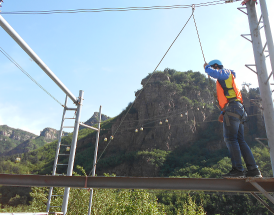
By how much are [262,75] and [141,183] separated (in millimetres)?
4015

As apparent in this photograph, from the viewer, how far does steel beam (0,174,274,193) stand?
371cm

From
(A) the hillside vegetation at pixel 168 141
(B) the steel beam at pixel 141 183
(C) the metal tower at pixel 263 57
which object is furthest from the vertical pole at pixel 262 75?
(A) the hillside vegetation at pixel 168 141

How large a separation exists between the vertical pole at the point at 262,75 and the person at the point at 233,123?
1.37 metres

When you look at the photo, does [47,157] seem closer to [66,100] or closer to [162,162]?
[162,162]

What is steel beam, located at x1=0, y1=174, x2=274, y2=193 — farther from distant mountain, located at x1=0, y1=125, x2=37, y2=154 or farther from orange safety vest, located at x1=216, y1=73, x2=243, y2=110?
distant mountain, located at x1=0, y1=125, x2=37, y2=154

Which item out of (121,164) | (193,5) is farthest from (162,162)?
(193,5)

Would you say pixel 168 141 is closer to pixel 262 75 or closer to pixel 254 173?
pixel 262 75

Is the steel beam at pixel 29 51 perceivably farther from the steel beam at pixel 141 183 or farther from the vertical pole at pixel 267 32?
the vertical pole at pixel 267 32

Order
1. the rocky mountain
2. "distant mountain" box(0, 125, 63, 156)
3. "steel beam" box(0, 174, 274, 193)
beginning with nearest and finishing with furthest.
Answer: "steel beam" box(0, 174, 274, 193)
the rocky mountain
"distant mountain" box(0, 125, 63, 156)

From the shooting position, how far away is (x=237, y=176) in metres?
3.84

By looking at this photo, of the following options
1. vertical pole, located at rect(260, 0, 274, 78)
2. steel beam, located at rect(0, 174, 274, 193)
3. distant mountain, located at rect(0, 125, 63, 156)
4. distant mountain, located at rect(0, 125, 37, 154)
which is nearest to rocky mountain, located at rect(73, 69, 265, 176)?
vertical pole, located at rect(260, 0, 274, 78)

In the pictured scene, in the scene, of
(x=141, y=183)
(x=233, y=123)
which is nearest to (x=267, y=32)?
(x=233, y=123)

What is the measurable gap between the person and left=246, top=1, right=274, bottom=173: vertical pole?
137 cm

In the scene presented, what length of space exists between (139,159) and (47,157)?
3497 cm
